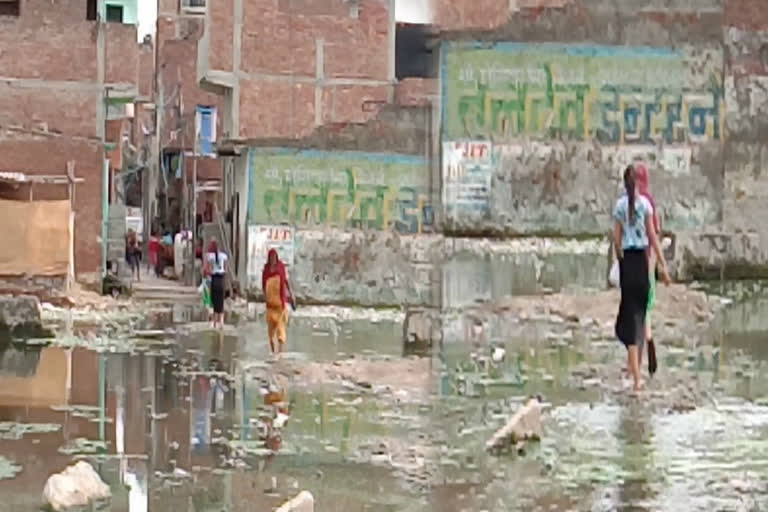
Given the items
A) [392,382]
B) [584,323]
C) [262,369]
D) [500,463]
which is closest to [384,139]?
[584,323]

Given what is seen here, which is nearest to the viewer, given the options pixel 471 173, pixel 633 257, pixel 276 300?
pixel 633 257

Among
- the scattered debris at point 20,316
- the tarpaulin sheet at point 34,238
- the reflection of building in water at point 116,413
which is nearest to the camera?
the reflection of building in water at point 116,413

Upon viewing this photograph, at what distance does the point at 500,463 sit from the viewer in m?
7.94

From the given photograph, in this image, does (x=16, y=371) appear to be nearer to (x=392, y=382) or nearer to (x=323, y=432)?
(x=392, y=382)

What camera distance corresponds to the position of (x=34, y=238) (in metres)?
26.0

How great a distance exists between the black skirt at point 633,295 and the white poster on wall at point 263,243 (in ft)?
61.8

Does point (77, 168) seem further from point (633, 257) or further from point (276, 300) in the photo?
point (633, 257)

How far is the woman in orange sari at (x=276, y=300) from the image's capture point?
16.7m

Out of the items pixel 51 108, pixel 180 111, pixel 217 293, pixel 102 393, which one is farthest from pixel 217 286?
pixel 180 111

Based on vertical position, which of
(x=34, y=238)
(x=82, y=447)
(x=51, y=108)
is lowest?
(x=82, y=447)

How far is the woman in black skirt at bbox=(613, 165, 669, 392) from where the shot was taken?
32.8 feet

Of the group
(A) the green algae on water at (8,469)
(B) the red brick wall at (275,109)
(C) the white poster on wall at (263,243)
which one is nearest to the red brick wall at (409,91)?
(B) the red brick wall at (275,109)

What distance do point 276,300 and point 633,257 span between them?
7.43 m

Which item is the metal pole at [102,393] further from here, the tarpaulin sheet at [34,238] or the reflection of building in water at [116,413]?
the tarpaulin sheet at [34,238]
